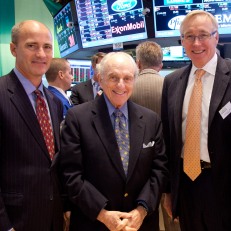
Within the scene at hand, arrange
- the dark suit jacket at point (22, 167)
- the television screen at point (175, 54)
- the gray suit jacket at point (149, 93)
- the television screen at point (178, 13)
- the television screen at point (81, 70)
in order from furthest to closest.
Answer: the television screen at point (81, 70), the television screen at point (175, 54), the television screen at point (178, 13), the gray suit jacket at point (149, 93), the dark suit jacket at point (22, 167)

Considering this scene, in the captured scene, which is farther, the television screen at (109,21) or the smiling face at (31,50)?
the television screen at (109,21)

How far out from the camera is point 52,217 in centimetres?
196

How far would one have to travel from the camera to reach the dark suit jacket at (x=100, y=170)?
1.94 meters

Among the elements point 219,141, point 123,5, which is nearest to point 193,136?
point 219,141

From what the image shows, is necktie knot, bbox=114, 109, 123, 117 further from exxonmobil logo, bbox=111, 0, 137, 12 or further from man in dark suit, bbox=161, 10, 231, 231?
exxonmobil logo, bbox=111, 0, 137, 12

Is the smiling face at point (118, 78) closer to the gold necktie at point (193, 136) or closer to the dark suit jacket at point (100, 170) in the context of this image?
the dark suit jacket at point (100, 170)

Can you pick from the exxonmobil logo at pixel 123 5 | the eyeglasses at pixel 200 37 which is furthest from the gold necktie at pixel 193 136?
the exxonmobil logo at pixel 123 5

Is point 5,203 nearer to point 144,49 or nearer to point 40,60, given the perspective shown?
point 40,60

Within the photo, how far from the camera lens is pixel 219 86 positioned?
2074 millimetres

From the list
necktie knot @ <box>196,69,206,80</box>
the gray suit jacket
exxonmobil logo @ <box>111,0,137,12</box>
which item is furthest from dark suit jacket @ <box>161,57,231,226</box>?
exxonmobil logo @ <box>111,0,137,12</box>

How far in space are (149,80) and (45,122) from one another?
1339 millimetres

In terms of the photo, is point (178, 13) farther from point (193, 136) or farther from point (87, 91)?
point (193, 136)

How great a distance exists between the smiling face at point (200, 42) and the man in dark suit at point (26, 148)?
3.01ft

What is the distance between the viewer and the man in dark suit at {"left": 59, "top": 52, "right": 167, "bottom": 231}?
195 cm
